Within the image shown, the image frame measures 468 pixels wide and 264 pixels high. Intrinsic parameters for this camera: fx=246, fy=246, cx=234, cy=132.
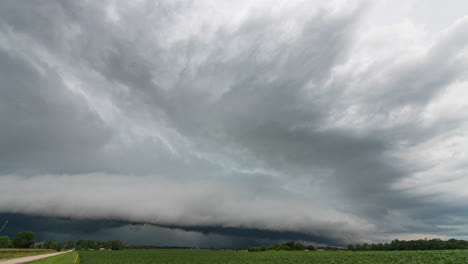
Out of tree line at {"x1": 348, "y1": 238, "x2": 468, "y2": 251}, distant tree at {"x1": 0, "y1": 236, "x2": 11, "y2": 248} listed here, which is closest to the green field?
tree line at {"x1": 348, "y1": 238, "x2": 468, "y2": 251}

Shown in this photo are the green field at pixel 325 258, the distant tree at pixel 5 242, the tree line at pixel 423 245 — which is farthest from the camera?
the distant tree at pixel 5 242

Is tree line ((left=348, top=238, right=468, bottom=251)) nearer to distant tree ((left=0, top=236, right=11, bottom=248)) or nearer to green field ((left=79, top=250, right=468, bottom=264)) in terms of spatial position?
green field ((left=79, top=250, right=468, bottom=264))

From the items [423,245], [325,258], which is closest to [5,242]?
[325,258]

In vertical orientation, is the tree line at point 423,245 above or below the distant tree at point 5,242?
above

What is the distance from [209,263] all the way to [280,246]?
142 metres

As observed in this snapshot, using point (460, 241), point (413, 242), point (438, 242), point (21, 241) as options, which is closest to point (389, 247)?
point (413, 242)

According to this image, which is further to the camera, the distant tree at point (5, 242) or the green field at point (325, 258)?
the distant tree at point (5, 242)

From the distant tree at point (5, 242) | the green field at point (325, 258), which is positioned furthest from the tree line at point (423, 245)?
the distant tree at point (5, 242)

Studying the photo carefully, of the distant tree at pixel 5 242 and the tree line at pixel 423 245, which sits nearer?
the tree line at pixel 423 245

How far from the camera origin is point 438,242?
140 metres

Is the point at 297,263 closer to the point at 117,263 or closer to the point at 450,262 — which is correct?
the point at 450,262

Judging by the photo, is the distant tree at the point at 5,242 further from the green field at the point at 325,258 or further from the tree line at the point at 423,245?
the tree line at the point at 423,245

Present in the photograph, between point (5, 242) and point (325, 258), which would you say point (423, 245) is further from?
point (5, 242)

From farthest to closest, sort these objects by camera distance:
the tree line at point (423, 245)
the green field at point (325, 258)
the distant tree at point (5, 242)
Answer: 1. the distant tree at point (5, 242)
2. the tree line at point (423, 245)
3. the green field at point (325, 258)
